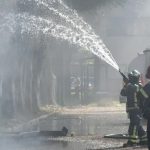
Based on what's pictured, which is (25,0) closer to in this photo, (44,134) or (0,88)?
(0,88)

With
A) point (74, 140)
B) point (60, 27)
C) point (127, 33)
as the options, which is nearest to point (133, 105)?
point (74, 140)

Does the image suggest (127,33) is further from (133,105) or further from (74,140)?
(133,105)

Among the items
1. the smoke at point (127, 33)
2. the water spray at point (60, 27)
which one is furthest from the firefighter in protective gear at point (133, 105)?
the smoke at point (127, 33)

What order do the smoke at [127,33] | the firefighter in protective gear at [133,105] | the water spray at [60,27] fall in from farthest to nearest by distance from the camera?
1. the smoke at [127,33]
2. the water spray at [60,27]
3. the firefighter in protective gear at [133,105]

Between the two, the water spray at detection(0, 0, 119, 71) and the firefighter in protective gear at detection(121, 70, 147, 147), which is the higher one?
the water spray at detection(0, 0, 119, 71)

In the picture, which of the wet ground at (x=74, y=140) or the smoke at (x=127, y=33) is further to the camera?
the smoke at (x=127, y=33)

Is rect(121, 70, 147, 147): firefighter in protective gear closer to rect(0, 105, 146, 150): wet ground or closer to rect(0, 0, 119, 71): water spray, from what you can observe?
Answer: rect(0, 105, 146, 150): wet ground

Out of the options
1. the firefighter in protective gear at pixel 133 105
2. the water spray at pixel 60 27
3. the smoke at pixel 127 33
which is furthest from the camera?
the smoke at pixel 127 33

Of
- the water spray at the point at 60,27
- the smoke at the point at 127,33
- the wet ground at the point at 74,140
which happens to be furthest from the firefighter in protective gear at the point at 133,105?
the smoke at the point at 127,33

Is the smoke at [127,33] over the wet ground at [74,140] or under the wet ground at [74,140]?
over

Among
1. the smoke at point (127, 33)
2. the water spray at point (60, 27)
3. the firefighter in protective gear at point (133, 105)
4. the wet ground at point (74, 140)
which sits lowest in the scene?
the wet ground at point (74, 140)

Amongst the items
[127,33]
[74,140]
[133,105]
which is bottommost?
[74,140]

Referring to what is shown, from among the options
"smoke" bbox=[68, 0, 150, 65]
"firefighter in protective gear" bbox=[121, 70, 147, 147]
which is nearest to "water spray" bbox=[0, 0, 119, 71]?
"firefighter in protective gear" bbox=[121, 70, 147, 147]

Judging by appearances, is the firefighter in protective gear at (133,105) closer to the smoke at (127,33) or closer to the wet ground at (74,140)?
Answer: the wet ground at (74,140)
